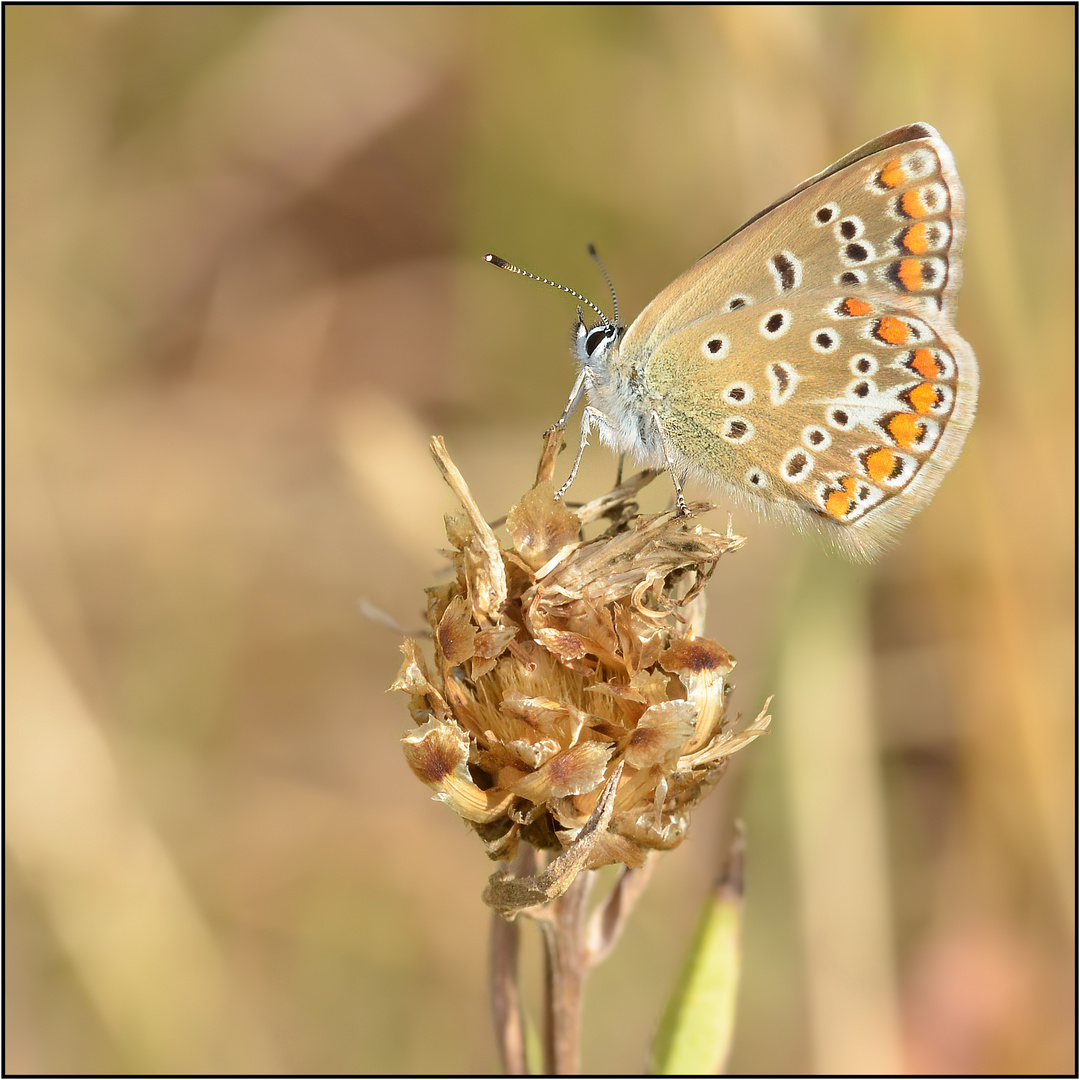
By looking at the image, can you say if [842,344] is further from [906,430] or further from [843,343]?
[906,430]

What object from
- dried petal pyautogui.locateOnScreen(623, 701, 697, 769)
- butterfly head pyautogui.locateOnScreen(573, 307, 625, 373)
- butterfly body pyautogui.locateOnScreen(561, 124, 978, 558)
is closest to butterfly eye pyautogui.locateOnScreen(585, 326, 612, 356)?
butterfly head pyautogui.locateOnScreen(573, 307, 625, 373)

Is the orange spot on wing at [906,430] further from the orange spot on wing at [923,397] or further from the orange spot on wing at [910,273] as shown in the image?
the orange spot on wing at [910,273]

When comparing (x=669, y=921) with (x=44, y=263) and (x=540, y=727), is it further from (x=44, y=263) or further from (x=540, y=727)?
(x=44, y=263)

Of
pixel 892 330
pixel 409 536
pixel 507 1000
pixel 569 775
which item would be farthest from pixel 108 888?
pixel 892 330

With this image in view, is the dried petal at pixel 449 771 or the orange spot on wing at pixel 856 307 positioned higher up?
the orange spot on wing at pixel 856 307

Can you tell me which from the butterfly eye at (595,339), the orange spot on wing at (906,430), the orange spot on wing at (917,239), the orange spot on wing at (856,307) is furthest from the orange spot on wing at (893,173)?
the butterfly eye at (595,339)
